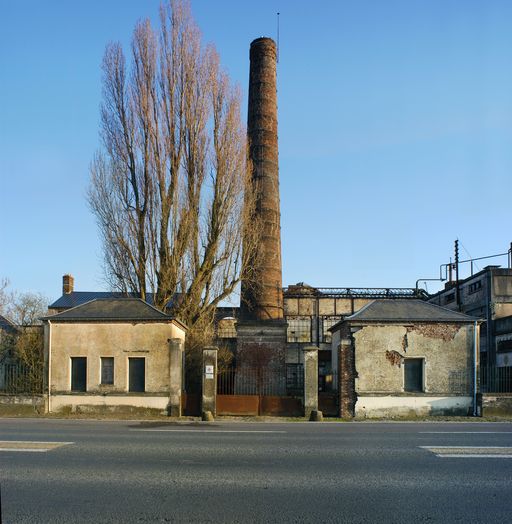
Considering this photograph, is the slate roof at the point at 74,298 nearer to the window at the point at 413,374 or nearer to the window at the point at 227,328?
the window at the point at 227,328

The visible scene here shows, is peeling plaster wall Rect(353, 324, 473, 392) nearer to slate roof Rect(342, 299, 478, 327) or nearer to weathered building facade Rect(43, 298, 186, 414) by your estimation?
slate roof Rect(342, 299, 478, 327)

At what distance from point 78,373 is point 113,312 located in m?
2.45

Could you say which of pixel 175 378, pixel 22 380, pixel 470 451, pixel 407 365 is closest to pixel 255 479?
pixel 470 451

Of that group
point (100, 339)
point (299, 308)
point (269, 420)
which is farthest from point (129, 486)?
point (299, 308)

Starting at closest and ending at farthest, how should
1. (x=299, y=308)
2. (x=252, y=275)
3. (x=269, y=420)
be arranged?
1. (x=269, y=420)
2. (x=252, y=275)
3. (x=299, y=308)

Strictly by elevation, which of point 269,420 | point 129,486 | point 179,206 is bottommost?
point 269,420

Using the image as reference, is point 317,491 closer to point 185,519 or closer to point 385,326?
point 185,519

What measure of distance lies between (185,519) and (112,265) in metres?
21.7

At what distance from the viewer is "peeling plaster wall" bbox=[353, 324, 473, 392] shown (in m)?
20.6

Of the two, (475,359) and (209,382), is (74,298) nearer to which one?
(209,382)

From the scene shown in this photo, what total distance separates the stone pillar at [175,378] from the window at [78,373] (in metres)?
3.10

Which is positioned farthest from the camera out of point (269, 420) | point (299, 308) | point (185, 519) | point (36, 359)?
point (299, 308)

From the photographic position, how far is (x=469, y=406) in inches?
809

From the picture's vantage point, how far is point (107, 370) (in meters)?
21.1
